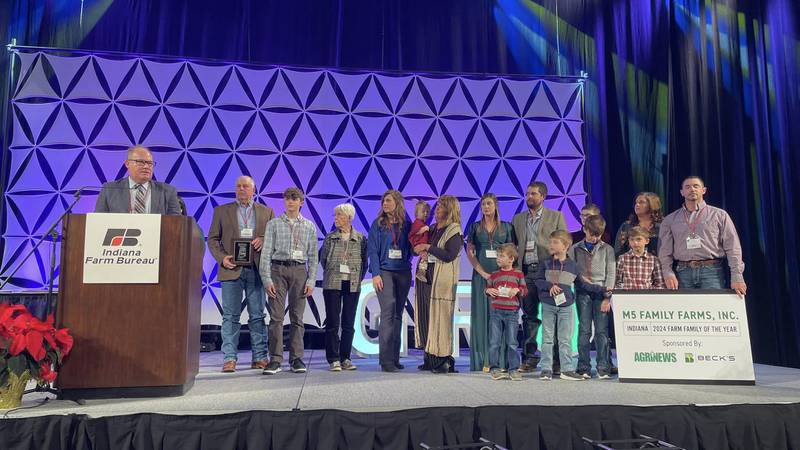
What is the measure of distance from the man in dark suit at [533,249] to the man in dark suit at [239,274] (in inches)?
83.9

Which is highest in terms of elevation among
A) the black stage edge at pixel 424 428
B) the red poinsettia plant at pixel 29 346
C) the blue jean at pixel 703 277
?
the blue jean at pixel 703 277

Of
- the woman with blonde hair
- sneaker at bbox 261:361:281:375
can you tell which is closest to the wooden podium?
sneaker at bbox 261:361:281:375

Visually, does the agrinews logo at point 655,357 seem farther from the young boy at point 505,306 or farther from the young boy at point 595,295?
the young boy at point 505,306

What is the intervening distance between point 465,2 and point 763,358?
543cm

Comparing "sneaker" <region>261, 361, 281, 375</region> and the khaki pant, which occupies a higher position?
the khaki pant

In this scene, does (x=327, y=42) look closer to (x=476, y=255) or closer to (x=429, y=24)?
(x=429, y=24)

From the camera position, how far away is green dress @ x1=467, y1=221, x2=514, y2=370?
4.61 meters

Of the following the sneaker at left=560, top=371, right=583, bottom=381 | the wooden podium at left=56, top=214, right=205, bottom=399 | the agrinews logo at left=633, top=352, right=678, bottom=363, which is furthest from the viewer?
the sneaker at left=560, top=371, right=583, bottom=381

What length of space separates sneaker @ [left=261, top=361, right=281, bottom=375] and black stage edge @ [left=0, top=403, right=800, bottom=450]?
1544 millimetres

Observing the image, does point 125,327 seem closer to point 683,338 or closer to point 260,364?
point 260,364

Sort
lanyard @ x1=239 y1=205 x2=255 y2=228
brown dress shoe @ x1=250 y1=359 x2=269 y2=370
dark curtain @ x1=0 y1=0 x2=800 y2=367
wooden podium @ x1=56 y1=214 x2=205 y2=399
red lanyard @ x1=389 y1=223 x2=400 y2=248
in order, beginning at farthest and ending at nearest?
dark curtain @ x1=0 y1=0 x2=800 y2=367, lanyard @ x1=239 y1=205 x2=255 y2=228, red lanyard @ x1=389 y1=223 x2=400 y2=248, brown dress shoe @ x1=250 y1=359 x2=269 y2=370, wooden podium @ x1=56 y1=214 x2=205 y2=399

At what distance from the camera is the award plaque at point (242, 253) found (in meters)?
4.57

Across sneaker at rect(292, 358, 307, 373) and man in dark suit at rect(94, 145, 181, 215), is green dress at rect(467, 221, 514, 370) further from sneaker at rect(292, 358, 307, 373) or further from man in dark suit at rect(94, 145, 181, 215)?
man in dark suit at rect(94, 145, 181, 215)

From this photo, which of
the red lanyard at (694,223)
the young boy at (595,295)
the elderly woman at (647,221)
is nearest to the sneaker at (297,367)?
the young boy at (595,295)
